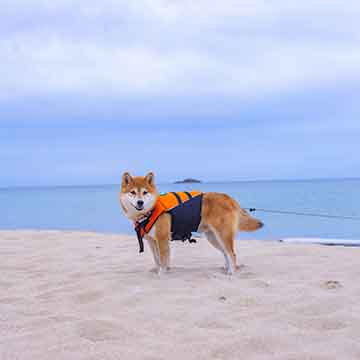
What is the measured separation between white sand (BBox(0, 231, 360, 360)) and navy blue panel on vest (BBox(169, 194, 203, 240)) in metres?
0.44

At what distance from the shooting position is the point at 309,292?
3.28 m

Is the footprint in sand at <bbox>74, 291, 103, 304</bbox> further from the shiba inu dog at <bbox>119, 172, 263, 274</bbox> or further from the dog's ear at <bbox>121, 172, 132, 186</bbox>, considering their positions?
the dog's ear at <bbox>121, 172, 132, 186</bbox>

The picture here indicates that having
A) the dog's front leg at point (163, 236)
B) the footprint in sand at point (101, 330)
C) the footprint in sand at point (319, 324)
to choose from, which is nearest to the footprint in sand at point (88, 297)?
the footprint in sand at point (101, 330)

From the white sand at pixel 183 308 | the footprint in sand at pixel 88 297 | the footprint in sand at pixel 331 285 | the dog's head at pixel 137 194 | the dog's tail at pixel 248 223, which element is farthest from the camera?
the dog's tail at pixel 248 223

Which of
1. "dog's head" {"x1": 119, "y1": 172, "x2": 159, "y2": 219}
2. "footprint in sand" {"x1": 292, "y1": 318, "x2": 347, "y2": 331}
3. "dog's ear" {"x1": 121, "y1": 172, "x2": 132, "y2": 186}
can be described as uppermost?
"dog's ear" {"x1": 121, "y1": 172, "x2": 132, "y2": 186}

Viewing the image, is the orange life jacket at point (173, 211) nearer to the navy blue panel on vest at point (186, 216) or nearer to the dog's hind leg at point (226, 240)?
the navy blue panel on vest at point (186, 216)

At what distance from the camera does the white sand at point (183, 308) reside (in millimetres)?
2207

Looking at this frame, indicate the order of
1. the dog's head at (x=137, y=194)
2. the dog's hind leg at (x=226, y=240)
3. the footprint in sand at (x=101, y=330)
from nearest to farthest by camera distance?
the footprint in sand at (x=101, y=330), the dog's head at (x=137, y=194), the dog's hind leg at (x=226, y=240)

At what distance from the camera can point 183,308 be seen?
9.69ft

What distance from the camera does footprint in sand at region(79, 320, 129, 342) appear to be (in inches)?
93.7

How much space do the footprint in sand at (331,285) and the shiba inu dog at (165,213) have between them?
0.92 meters

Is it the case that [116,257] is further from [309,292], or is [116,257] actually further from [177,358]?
[177,358]

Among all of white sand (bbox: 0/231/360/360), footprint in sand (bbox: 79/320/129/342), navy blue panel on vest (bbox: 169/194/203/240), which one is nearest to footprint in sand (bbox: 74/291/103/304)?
white sand (bbox: 0/231/360/360)

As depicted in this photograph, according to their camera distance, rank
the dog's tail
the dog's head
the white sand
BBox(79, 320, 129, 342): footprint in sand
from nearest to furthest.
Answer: the white sand, BBox(79, 320, 129, 342): footprint in sand, the dog's head, the dog's tail
